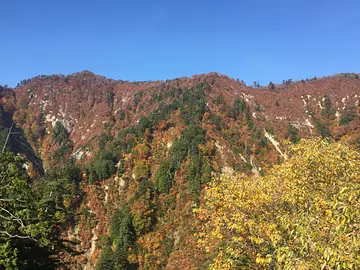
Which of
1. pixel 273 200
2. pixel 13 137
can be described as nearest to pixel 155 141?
pixel 13 137

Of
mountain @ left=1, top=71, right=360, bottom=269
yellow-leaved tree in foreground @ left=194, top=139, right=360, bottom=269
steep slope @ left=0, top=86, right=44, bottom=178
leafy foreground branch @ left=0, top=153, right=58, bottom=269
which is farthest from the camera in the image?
steep slope @ left=0, top=86, right=44, bottom=178

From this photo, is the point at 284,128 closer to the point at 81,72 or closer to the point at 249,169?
the point at 249,169

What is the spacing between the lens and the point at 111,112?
130 metres

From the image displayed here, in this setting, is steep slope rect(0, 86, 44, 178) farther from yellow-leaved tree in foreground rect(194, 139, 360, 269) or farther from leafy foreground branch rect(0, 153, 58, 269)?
yellow-leaved tree in foreground rect(194, 139, 360, 269)

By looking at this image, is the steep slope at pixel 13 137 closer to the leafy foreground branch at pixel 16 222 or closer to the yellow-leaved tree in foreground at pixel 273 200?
the leafy foreground branch at pixel 16 222

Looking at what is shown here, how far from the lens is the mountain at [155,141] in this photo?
61469mm

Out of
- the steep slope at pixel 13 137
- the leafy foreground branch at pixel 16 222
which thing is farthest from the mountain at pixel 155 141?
the leafy foreground branch at pixel 16 222

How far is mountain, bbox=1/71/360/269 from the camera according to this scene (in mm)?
61469

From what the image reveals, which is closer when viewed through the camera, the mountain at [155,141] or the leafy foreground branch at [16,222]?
the leafy foreground branch at [16,222]

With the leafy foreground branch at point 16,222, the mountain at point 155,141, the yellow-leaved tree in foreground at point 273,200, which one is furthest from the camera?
the mountain at point 155,141

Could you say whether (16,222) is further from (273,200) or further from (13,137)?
(13,137)

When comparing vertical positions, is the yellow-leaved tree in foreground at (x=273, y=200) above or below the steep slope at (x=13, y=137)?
below

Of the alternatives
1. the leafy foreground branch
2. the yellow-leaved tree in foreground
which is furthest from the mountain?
the yellow-leaved tree in foreground

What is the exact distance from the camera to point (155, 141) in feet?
282
